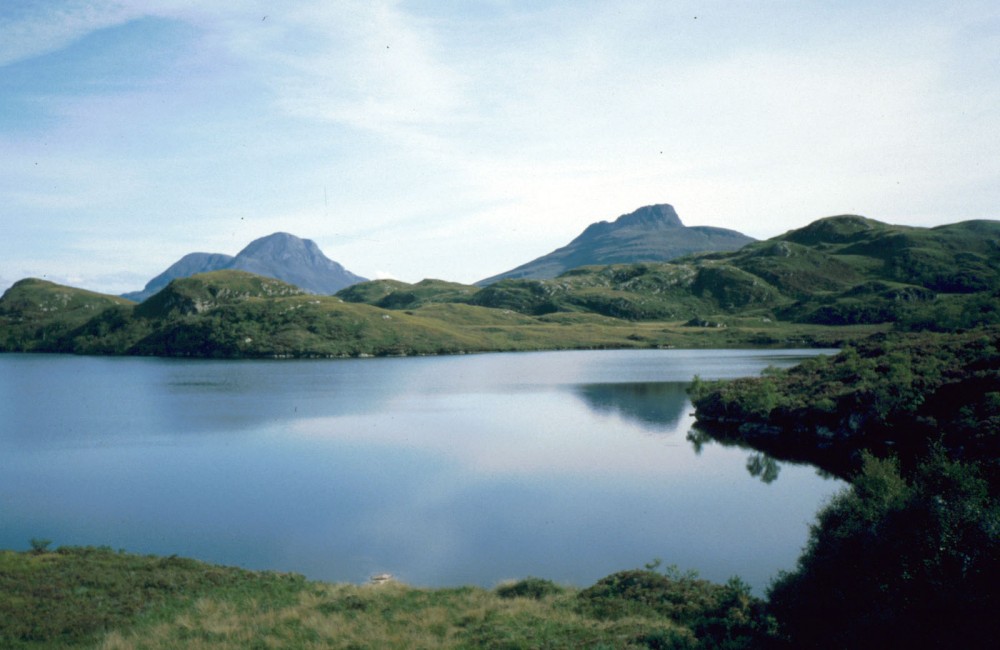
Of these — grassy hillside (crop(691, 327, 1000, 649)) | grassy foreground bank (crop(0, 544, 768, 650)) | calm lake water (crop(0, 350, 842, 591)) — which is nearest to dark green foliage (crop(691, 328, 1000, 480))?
grassy hillside (crop(691, 327, 1000, 649))

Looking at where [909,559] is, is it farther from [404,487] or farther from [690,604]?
[404,487]

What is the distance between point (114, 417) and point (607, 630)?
85710mm

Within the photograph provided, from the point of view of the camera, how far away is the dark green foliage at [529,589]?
28.4 m

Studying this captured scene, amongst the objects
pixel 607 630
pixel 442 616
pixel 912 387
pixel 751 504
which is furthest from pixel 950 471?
pixel 912 387

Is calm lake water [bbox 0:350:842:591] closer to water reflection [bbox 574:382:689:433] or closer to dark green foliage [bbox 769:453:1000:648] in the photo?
water reflection [bbox 574:382:689:433]

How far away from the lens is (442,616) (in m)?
24.8

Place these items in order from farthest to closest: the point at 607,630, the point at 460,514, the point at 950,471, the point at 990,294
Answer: the point at 990,294 < the point at 460,514 < the point at 607,630 < the point at 950,471

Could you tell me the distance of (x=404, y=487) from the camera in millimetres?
49875

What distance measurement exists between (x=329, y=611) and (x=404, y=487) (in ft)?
80.6

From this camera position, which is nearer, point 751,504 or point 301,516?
point 301,516

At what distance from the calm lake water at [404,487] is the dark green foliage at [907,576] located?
11999 millimetres

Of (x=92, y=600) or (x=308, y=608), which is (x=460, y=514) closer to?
(x=308, y=608)

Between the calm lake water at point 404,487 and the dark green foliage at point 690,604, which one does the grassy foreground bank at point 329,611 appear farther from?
the calm lake water at point 404,487

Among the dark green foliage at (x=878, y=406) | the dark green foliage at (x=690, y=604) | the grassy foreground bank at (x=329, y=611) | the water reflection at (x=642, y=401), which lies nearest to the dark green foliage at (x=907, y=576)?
the dark green foliage at (x=690, y=604)
